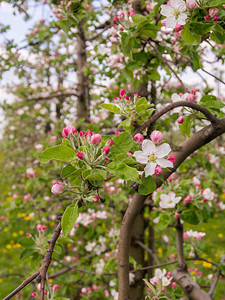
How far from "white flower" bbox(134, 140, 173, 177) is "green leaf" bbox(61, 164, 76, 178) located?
0.18 metres

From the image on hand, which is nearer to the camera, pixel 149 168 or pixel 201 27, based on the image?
pixel 149 168

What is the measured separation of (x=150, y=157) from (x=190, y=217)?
0.76 m

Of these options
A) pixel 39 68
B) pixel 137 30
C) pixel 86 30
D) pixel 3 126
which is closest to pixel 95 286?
pixel 137 30

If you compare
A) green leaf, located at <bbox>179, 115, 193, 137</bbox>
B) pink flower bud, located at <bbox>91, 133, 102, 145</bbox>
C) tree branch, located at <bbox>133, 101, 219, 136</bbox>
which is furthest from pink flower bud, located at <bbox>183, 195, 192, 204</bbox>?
pink flower bud, located at <bbox>91, 133, 102, 145</bbox>

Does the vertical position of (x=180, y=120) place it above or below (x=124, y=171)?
above

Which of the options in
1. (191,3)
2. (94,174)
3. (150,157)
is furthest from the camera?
(191,3)

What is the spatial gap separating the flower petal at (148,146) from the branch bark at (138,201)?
196 millimetres

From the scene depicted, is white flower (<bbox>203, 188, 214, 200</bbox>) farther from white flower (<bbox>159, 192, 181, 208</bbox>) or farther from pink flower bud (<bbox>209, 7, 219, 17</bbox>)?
pink flower bud (<bbox>209, 7, 219, 17</bbox>)

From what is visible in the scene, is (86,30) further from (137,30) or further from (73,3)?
(137,30)

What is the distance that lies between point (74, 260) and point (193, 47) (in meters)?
2.44

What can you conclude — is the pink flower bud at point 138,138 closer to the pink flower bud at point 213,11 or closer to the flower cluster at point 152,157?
the flower cluster at point 152,157

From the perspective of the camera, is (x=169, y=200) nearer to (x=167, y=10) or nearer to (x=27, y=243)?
(x=27, y=243)

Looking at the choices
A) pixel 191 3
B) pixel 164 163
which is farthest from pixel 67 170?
pixel 191 3

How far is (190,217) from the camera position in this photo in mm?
1429
